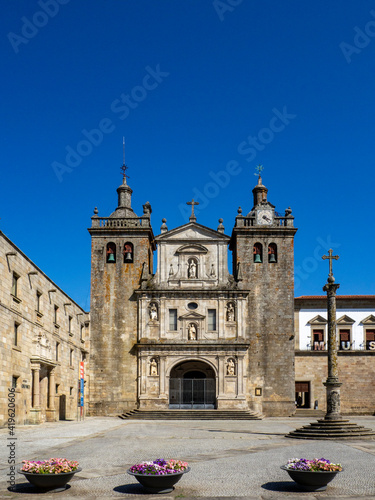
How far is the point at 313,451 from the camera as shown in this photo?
18422 mm

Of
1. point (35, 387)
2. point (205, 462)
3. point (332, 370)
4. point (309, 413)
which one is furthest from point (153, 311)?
point (205, 462)

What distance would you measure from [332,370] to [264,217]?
2522 cm

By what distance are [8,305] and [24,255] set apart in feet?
13.2

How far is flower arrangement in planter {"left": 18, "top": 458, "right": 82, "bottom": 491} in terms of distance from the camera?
35.1ft

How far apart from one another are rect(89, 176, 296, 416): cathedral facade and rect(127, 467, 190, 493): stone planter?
35.7 m

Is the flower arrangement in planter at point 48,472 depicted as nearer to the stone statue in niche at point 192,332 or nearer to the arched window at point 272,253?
the stone statue in niche at point 192,332

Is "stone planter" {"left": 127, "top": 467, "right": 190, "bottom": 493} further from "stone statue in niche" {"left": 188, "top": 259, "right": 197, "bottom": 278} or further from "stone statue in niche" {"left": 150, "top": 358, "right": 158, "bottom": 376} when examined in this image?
"stone statue in niche" {"left": 188, "top": 259, "right": 197, "bottom": 278}

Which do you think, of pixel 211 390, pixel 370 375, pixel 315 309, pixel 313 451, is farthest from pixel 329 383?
pixel 315 309

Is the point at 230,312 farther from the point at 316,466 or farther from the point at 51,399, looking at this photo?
the point at 316,466

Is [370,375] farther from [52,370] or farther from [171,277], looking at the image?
[52,370]

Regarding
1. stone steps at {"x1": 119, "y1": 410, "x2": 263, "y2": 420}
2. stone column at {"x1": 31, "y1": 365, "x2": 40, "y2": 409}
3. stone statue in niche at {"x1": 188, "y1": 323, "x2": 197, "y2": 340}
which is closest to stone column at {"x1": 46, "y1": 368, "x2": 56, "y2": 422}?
stone column at {"x1": 31, "y1": 365, "x2": 40, "y2": 409}

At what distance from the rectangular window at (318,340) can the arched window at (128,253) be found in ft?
59.2

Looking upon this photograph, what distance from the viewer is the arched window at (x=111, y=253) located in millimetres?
48906

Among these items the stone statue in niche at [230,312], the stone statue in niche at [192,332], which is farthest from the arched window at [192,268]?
the stone statue in niche at [192,332]
